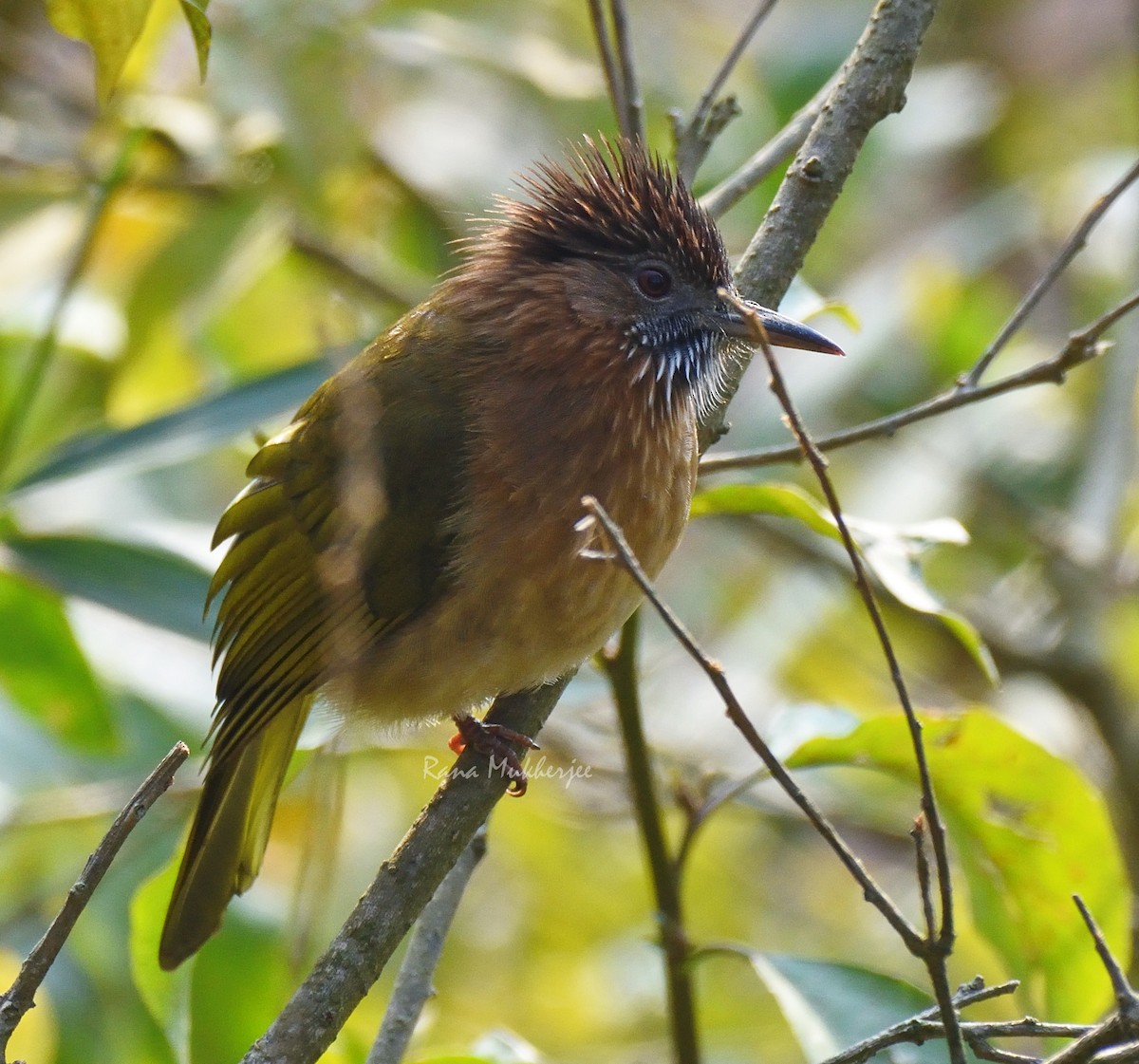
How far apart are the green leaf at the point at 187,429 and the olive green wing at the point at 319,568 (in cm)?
27

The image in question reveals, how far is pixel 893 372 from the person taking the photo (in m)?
5.33

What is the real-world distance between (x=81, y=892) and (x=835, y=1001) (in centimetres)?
148

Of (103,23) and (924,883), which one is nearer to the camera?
(924,883)

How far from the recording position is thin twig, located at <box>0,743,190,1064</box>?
1.73 m

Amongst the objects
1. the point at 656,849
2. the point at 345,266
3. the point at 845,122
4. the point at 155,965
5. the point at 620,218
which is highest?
the point at 345,266

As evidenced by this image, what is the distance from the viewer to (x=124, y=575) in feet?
10.9

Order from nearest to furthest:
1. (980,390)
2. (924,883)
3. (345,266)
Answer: (924,883)
(980,390)
(345,266)

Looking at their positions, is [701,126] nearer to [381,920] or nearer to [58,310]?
[58,310]

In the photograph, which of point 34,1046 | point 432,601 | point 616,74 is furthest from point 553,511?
point 34,1046

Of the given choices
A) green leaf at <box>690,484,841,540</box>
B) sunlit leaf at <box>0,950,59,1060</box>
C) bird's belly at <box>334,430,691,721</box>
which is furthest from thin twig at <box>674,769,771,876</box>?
sunlit leaf at <box>0,950,59,1060</box>

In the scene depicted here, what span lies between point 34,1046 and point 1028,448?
11.7 ft

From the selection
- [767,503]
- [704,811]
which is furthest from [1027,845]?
[767,503]

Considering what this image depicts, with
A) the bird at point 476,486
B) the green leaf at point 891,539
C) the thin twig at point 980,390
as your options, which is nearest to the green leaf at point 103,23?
the bird at point 476,486

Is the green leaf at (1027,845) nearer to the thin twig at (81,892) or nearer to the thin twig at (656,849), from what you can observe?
the thin twig at (656,849)
